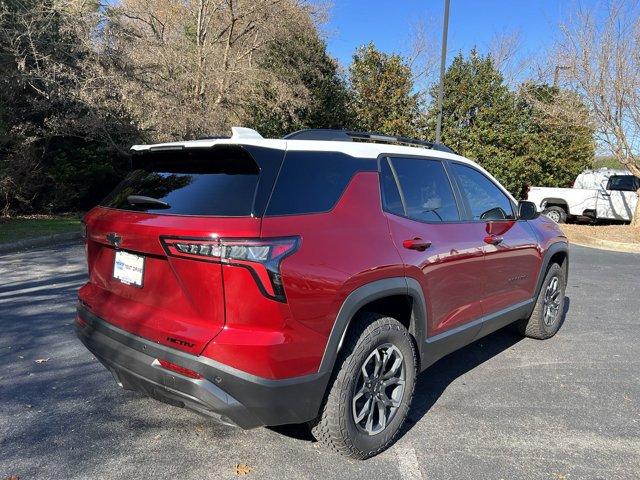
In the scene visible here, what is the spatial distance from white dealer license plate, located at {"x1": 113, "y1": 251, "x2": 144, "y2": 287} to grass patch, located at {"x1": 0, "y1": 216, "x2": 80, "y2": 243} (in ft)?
26.5

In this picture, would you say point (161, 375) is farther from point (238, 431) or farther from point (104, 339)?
point (238, 431)

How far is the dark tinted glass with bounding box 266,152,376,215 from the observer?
248cm

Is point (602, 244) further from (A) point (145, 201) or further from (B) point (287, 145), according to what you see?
(A) point (145, 201)

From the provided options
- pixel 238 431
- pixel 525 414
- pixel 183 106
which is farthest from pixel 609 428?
pixel 183 106

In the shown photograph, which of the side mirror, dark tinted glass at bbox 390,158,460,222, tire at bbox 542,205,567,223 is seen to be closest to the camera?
dark tinted glass at bbox 390,158,460,222

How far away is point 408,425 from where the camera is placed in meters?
3.31

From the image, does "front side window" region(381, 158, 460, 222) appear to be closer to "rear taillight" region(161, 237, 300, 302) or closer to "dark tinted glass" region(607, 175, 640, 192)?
"rear taillight" region(161, 237, 300, 302)

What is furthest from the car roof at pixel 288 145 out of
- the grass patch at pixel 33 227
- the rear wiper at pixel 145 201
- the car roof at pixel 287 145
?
the grass patch at pixel 33 227

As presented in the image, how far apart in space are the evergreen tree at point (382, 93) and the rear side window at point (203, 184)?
14.8m

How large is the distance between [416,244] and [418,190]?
468 mm

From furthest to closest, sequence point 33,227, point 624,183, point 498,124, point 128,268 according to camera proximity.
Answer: point 498,124
point 624,183
point 33,227
point 128,268

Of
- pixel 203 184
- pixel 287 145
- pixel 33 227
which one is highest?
pixel 287 145

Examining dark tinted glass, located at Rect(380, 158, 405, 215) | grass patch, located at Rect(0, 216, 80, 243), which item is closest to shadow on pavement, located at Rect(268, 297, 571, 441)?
dark tinted glass, located at Rect(380, 158, 405, 215)

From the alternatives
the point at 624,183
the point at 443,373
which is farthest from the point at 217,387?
the point at 624,183
